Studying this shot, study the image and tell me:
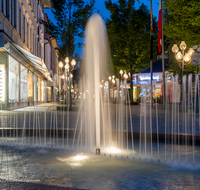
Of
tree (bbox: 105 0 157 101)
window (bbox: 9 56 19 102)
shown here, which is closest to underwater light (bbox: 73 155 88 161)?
window (bbox: 9 56 19 102)

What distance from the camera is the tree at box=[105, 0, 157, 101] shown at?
3538 cm

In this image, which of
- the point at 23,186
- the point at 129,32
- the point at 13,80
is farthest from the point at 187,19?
the point at 129,32

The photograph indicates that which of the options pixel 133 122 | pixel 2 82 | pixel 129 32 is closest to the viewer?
pixel 133 122

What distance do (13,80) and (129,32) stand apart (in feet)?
57.3

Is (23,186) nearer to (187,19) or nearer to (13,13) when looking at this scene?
(187,19)

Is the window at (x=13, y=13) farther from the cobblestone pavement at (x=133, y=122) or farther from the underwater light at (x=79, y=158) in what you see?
the underwater light at (x=79, y=158)

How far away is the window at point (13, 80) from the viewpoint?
21697 mm

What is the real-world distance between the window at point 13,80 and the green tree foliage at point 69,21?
13.3ft

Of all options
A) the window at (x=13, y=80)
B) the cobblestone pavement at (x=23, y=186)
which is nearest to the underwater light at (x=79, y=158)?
the cobblestone pavement at (x=23, y=186)

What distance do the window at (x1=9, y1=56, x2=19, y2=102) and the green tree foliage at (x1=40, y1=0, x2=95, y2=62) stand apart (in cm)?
406

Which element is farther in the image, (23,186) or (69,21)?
(69,21)

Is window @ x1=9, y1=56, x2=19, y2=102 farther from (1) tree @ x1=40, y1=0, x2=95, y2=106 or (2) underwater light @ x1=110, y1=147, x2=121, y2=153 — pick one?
(2) underwater light @ x1=110, y1=147, x2=121, y2=153

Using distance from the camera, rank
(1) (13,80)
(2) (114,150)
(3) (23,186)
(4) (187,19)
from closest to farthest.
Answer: (3) (23,186)
(2) (114,150)
(4) (187,19)
(1) (13,80)

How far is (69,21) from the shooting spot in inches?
946
